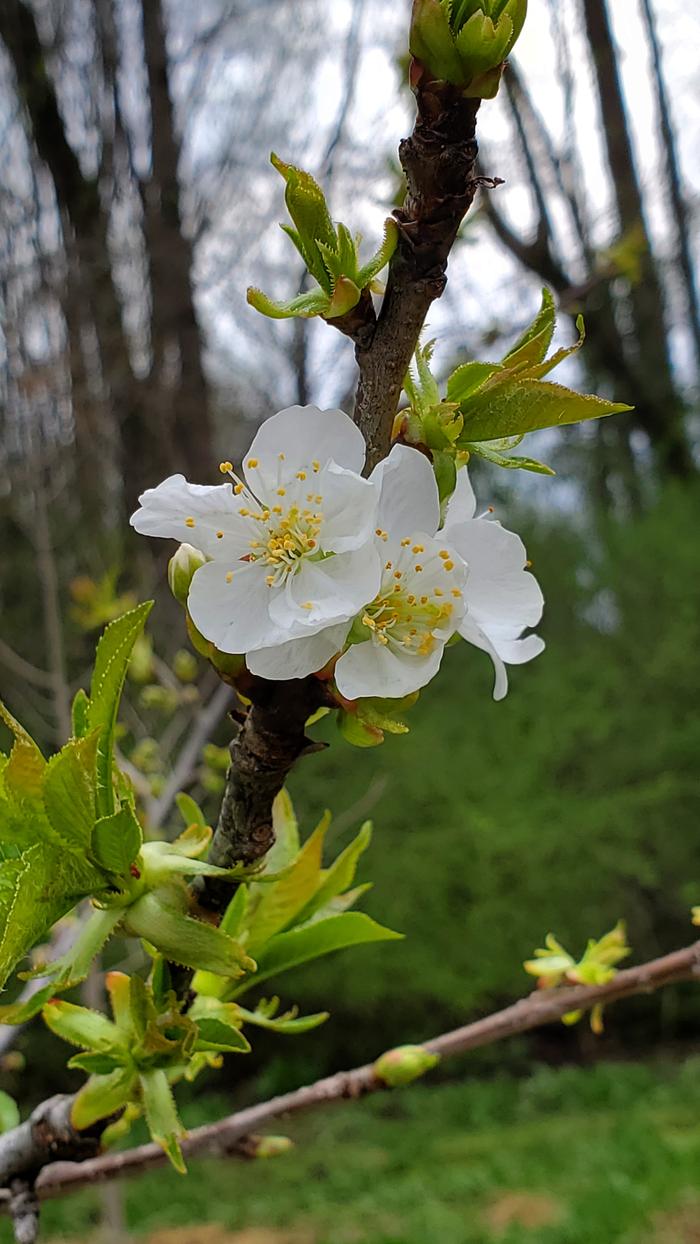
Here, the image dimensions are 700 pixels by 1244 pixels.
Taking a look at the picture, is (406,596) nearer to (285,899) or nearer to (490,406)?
(490,406)

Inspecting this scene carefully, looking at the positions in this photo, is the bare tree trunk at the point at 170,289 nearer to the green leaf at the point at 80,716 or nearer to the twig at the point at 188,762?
the twig at the point at 188,762

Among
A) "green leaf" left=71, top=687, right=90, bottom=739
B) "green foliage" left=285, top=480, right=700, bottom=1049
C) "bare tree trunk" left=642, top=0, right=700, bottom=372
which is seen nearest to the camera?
"green leaf" left=71, top=687, right=90, bottom=739

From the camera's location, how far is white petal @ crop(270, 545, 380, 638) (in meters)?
0.37

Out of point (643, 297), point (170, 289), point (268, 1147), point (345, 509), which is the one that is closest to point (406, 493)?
point (345, 509)

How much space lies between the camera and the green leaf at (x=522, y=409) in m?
0.39

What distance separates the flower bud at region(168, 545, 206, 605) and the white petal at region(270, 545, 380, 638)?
0.16ft

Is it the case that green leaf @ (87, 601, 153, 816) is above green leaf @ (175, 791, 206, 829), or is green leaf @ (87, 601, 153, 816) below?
above

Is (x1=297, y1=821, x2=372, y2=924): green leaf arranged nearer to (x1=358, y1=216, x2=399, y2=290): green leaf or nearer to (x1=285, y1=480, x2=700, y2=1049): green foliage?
(x1=358, y1=216, x2=399, y2=290): green leaf

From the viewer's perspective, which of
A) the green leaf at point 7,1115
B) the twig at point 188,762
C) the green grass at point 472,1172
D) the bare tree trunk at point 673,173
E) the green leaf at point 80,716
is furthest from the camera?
the bare tree trunk at point 673,173

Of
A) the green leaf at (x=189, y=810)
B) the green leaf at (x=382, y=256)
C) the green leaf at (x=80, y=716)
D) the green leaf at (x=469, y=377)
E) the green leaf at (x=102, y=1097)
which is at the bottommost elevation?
the green leaf at (x=102, y=1097)

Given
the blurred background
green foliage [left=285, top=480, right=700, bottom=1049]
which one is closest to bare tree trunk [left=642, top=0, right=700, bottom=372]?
the blurred background

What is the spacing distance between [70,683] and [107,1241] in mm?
1780

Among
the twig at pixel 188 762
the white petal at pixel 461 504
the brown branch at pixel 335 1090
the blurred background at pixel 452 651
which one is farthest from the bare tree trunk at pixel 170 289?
the white petal at pixel 461 504

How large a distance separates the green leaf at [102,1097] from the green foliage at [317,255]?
390 mm
